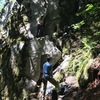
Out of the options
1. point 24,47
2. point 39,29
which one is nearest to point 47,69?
point 24,47

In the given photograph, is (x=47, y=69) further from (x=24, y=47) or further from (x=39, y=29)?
(x=39, y=29)

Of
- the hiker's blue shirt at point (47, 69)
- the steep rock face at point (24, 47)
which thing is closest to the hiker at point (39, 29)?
the steep rock face at point (24, 47)

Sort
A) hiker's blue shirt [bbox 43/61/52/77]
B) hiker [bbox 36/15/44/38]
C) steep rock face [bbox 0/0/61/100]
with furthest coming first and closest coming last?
hiker [bbox 36/15/44/38], steep rock face [bbox 0/0/61/100], hiker's blue shirt [bbox 43/61/52/77]

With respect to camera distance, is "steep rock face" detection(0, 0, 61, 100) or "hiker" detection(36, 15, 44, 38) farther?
"hiker" detection(36, 15, 44, 38)

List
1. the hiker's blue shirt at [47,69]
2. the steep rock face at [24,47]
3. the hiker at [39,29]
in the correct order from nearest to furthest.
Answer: the hiker's blue shirt at [47,69], the steep rock face at [24,47], the hiker at [39,29]

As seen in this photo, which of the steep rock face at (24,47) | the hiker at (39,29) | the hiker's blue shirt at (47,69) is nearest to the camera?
the hiker's blue shirt at (47,69)

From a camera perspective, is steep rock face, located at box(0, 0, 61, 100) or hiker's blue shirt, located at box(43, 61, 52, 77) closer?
hiker's blue shirt, located at box(43, 61, 52, 77)

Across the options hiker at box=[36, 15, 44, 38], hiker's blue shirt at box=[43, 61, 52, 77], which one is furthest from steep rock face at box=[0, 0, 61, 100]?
hiker's blue shirt at box=[43, 61, 52, 77]

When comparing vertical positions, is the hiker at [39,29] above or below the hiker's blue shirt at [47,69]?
above

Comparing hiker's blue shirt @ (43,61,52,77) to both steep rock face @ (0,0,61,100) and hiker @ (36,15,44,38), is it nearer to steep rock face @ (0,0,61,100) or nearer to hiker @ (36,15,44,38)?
steep rock face @ (0,0,61,100)

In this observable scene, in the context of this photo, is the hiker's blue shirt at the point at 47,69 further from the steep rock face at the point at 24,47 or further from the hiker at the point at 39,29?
the hiker at the point at 39,29

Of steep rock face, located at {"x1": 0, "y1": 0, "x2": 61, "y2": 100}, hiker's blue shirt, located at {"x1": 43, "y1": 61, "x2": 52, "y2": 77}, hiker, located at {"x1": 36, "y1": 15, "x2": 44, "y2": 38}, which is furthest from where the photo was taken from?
hiker, located at {"x1": 36, "y1": 15, "x2": 44, "y2": 38}

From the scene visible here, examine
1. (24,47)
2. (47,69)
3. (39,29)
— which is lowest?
(47,69)

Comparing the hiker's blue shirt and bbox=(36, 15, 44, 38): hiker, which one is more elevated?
bbox=(36, 15, 44, 38): hiker
